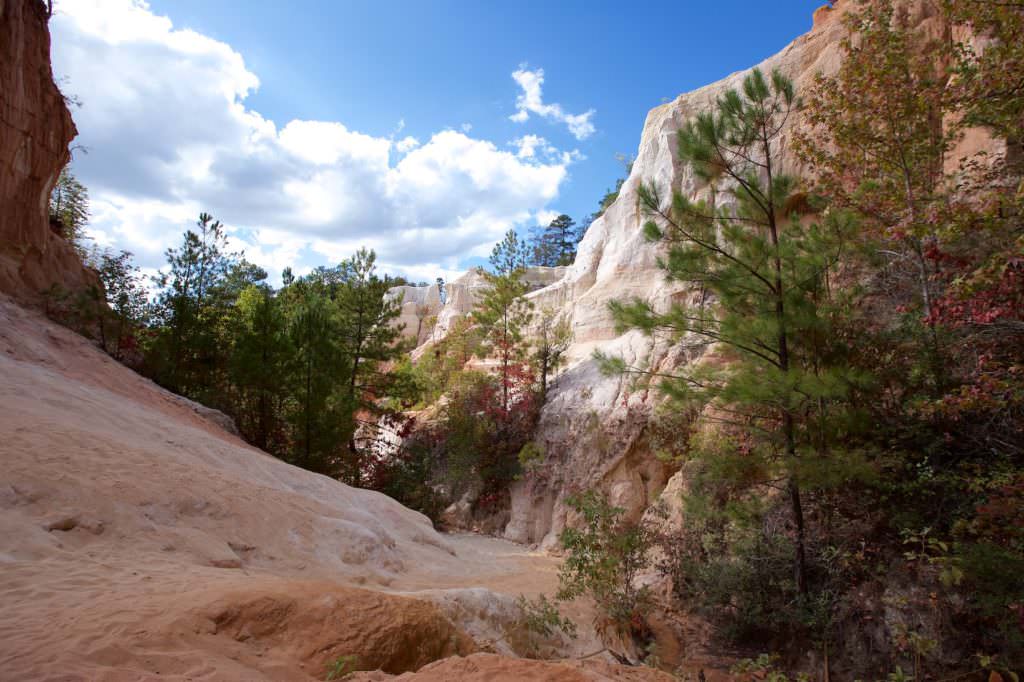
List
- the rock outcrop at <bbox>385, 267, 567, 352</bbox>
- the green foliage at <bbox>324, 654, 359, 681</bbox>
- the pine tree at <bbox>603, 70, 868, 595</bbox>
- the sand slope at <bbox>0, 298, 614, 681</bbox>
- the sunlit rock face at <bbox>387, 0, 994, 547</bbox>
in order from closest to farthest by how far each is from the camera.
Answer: the sand slope at <bbox>0, 298, 614, 681</bbox> < the green foliage at <bbox>324, 654, 359, 681</bbox> < the pine tree at <bbox>603, 70, 868, 595</bbox> < the sunlit rock face at <bbox>387, 0, 994, 547</bbox> < the rock outcrop at <bbox>385, 267, 567, 352</bbox>

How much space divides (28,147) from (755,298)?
19482mm

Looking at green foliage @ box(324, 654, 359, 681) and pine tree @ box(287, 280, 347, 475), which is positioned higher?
pine tree @ box(287, 280, 347, 475)

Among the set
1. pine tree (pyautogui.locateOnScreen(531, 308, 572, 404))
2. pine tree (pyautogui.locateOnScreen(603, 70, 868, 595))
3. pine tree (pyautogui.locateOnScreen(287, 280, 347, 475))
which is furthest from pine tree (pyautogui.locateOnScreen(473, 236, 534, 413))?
pine tree (pyautogui.locateOnScreen(603, 70, 868, 595))

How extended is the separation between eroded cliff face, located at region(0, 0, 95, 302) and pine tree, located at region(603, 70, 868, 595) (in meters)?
17.1

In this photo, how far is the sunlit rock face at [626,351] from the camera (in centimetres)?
1426

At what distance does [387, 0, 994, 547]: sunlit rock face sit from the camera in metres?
14.3

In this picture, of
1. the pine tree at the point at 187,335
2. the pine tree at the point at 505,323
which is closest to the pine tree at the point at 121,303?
the pine tree at the point at 187,335

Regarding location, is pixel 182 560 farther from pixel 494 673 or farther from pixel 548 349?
pixel 548 349

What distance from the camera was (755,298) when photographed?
8258 mm

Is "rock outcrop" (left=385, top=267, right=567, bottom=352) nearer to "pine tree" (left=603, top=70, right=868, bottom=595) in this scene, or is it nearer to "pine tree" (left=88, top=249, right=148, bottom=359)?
"pine tree" (left=88, top=249, right=148, bottom=359)

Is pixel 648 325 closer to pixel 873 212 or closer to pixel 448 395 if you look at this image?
pixel 873 212

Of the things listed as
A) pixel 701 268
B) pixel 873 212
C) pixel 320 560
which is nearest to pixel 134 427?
pixel 320 560

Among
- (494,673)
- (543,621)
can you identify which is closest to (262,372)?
(543,621)

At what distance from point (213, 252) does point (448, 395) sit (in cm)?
1009
